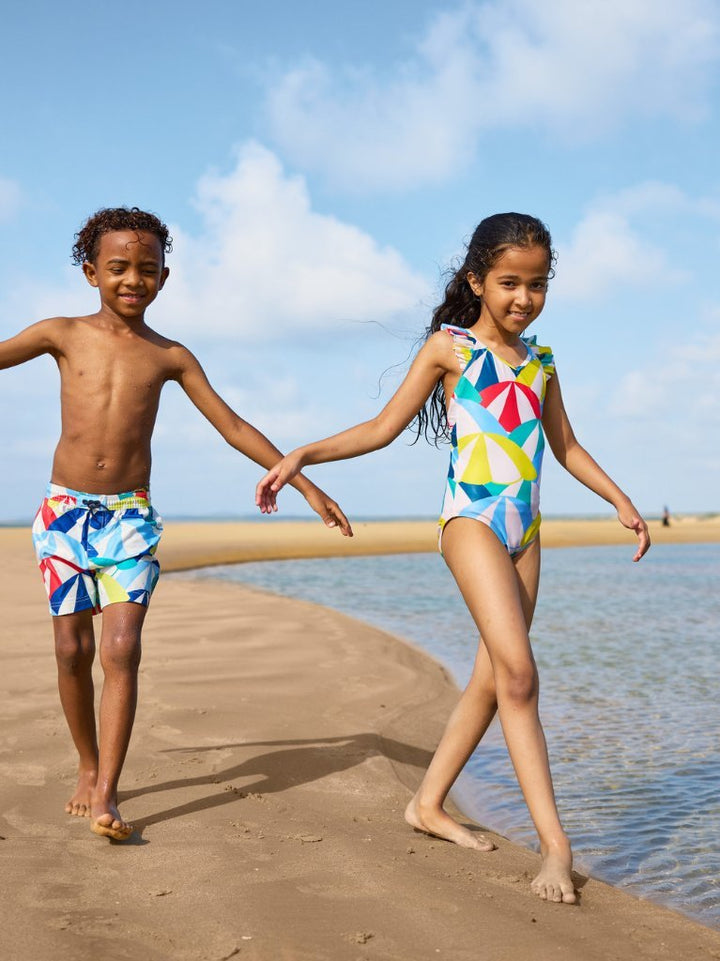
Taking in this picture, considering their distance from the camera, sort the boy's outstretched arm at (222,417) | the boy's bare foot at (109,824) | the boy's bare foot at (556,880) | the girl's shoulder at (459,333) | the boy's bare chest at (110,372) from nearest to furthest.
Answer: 1. the boy's bare foot at (556,880)
2. the boy's bare foot at (109,824)
3. the girl's shoulder at (459,333)
4. the boy's bare chest at (110,372)
5. the boy's outstretched arm at (222,417)

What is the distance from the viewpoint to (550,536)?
132ft

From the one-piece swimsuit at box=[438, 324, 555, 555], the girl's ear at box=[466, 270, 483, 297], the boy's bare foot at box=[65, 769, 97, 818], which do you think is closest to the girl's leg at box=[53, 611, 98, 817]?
the boy's bare foot at box=[65, 769, 97, 818]

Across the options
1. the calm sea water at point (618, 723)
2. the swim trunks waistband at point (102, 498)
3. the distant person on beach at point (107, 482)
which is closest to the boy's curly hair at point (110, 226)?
the distant person on beach at point (107, 482)

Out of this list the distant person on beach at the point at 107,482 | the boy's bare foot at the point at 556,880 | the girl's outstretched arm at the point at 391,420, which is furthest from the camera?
the distant person on beach at the point at 107,482

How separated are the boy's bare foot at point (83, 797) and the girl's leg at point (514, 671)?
167 centimetres

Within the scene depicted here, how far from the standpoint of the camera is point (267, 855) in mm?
3277

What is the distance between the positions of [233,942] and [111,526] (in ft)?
5.62

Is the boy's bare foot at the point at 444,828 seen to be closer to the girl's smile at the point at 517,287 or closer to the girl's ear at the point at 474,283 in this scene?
the girl's smile at the point at 517,287

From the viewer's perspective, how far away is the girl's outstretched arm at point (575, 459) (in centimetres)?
376

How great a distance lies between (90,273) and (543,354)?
6.20 feet

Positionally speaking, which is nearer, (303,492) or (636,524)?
(636,524)

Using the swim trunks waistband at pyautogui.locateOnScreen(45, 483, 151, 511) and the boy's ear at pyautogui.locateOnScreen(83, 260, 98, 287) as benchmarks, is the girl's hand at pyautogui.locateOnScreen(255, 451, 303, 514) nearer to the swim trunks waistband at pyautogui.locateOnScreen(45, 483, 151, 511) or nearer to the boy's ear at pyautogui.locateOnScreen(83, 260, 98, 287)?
the swim trunks waistband at pyautogui.locateOnScreen(45, 483, 151, 511)

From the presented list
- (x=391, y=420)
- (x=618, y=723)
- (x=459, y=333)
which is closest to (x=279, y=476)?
(x=391, y=420)

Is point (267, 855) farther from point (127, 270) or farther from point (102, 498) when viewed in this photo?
point (127, 270)
